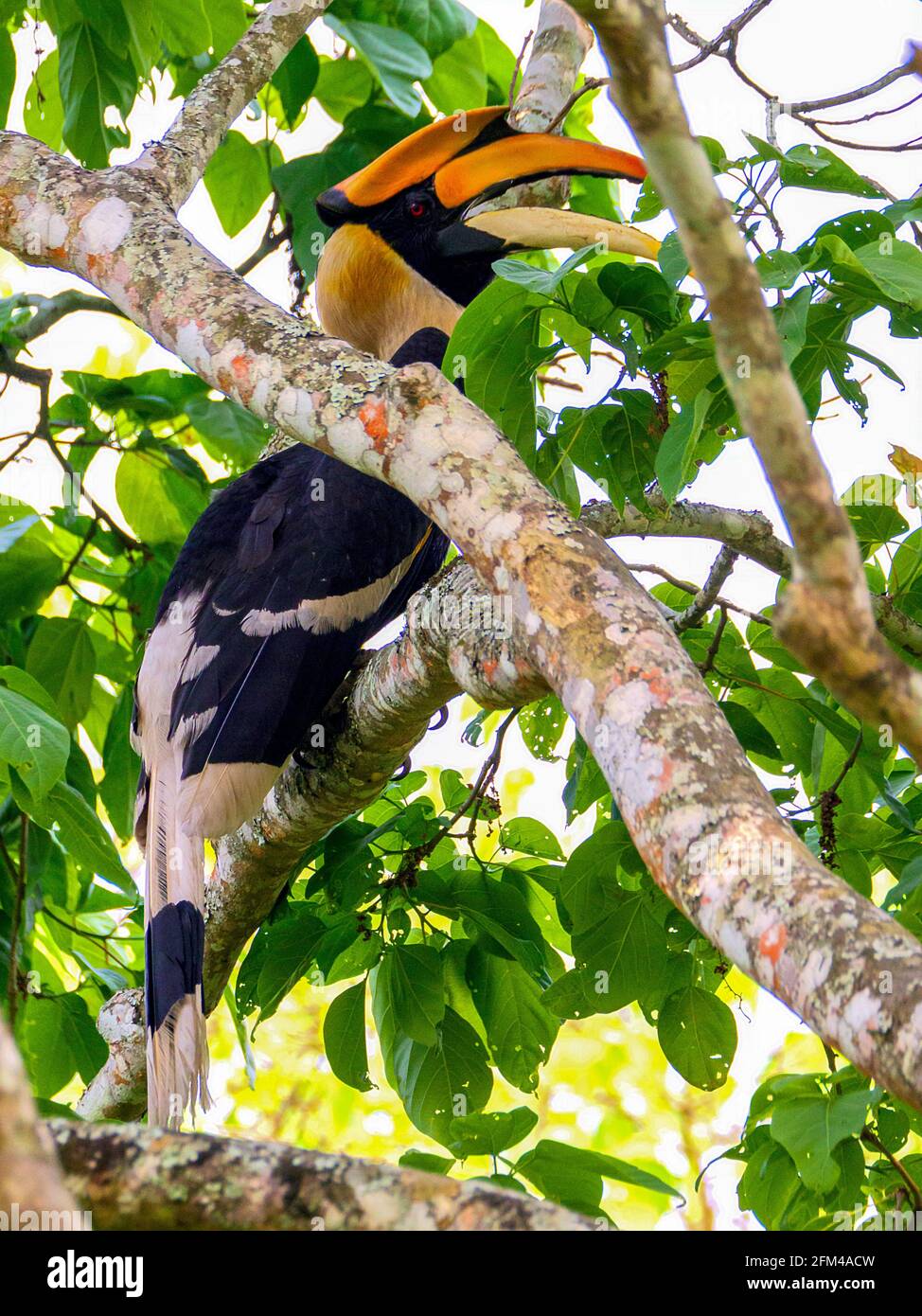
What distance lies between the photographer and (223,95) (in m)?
2.50

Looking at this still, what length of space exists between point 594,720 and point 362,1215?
0.50 meters

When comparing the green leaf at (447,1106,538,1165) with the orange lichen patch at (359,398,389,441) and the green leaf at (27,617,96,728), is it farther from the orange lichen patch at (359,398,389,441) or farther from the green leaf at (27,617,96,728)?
the green leaf at (27,617,96,728)

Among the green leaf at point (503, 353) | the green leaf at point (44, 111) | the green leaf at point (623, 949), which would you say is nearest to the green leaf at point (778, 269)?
the green leaf at point (503, 353)

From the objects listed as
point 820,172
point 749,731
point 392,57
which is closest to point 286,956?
point 749,731

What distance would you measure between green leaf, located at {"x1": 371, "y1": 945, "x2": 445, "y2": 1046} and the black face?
1.72 m

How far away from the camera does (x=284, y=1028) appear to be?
23.6 ft

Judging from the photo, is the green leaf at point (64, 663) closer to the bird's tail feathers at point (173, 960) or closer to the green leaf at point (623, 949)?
the bird's tail feathers at point (173, 960)

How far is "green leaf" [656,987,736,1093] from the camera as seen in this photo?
203cm

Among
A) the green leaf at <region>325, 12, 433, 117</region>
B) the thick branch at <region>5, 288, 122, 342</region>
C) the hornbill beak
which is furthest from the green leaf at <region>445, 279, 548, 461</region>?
the thick branch at <region>5, 288, 122, 342</region>

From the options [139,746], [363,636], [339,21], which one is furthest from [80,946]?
[339,21]

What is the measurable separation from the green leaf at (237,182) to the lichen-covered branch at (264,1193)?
2.68 meters

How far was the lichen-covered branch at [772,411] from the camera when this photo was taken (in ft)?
2.78

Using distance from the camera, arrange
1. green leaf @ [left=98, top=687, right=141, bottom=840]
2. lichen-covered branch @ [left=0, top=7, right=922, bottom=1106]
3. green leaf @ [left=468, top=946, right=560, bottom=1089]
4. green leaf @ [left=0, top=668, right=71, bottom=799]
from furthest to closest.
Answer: green leaf @ [left=98, top=687, right=141, bottom=840], green leaf @ [left=468, top=946, right=560, bottom=1089], green leaf @ [left=0, top=668, right=71, bottom=799], lichen-covered branch @ [left=0, top=7, right=922, bottom=1106]
